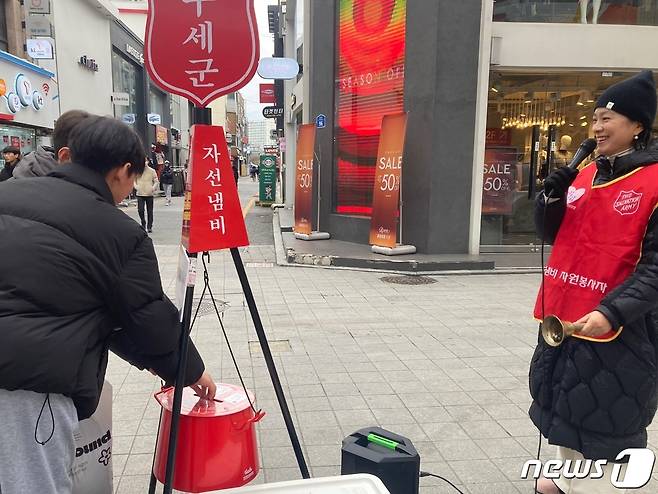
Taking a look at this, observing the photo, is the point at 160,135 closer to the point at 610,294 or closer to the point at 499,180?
the point at 499,180

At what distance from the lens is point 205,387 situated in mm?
2258

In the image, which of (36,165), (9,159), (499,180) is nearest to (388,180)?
(499,180)

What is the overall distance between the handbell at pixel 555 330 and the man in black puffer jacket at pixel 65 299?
162 centimetres

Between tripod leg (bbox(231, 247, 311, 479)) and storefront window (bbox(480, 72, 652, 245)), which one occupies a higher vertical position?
storefront window (bbox(480, 72, 652, 245))

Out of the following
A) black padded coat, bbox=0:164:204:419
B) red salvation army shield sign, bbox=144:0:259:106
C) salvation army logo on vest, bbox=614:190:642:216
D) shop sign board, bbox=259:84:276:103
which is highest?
shop sign board, bbox=259:84:276:103

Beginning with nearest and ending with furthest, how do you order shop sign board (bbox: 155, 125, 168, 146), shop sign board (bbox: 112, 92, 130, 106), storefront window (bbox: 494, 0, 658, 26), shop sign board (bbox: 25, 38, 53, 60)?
1. storefront window (bbox: 494, 0, 658, 26)
2. shop sign board (bbox: 25, 38, 53, 60)
3. shop sign board (bbox: 112, 92, 130, 106)
4. shop sign board (bbox: 155, 125, 168, 146)

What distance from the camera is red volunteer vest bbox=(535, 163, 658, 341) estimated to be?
214 centimetres

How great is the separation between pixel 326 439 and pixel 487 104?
293 inches

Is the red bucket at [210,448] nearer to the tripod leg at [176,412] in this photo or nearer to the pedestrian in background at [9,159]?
the tripod leg at [176,412]

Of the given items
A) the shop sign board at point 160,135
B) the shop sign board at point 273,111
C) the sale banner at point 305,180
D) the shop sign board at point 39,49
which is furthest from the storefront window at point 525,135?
the shop sign board at point 160,135

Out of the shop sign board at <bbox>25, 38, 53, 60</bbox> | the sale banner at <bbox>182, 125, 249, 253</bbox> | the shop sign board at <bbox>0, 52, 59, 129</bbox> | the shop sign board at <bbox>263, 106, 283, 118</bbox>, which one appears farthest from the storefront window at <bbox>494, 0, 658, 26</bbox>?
the shop sign board at <bbox>25, 38, 53, 60</bbox>

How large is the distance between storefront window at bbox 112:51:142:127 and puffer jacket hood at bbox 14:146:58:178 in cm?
2284

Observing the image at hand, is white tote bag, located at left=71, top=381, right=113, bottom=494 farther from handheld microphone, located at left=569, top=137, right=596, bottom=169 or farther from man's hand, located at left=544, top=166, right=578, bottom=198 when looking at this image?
handheld microphone, located at left=569, top=137, right=596, bottom=169

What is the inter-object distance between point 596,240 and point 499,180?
7.78 metres
